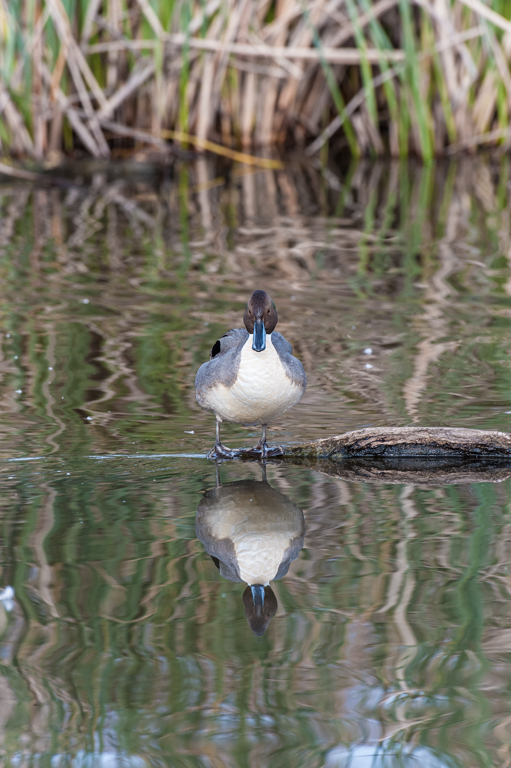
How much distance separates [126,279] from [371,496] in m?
3.56

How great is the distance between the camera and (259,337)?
11.7 feet

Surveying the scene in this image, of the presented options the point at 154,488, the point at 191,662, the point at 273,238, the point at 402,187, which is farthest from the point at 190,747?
the point at 402,187

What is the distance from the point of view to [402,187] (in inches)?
392

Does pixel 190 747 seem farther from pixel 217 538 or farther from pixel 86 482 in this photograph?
pixel 86 482

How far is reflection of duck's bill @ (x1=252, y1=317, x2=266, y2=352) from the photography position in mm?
3525

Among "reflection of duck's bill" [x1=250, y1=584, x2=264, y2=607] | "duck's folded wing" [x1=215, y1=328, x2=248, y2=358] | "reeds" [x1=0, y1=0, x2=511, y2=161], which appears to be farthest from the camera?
"reeds" [x1=0, y1=0, x2=511, y2=161]

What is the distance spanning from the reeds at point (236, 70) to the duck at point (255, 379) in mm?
6174

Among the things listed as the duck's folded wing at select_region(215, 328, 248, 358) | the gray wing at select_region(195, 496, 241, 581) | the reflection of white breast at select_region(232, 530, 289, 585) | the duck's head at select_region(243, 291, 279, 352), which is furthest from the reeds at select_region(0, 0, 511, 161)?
the reflection of white breast at select_region(232, 530, 289, 585)

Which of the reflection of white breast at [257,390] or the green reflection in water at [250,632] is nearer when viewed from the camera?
the green reflection in water at [250,632]

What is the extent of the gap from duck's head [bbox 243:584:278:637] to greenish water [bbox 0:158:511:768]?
2 cm

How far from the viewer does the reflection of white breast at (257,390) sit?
3.55 m

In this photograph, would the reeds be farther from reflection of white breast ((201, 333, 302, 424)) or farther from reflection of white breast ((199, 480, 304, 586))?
reflection of white breast ((199, 480, 304, 586))

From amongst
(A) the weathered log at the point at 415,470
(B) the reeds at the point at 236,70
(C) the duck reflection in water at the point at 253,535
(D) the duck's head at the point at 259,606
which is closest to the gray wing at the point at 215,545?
(C) the duck reflection in water at the point at 253,535

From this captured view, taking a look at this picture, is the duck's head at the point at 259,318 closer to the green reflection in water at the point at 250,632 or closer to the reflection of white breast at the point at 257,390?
the reflection of white breast at the point at 257,390
